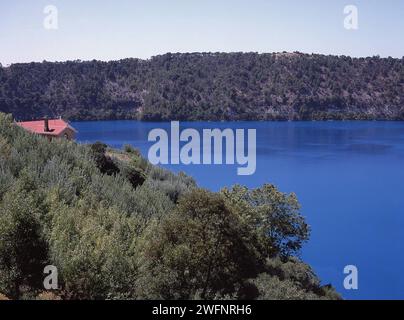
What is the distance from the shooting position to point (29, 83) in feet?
359

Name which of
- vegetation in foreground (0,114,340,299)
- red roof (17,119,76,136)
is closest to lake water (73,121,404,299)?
red roof (17,119,76,136)

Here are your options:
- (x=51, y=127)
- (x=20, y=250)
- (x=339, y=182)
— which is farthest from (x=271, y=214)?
(x=339, y=182)

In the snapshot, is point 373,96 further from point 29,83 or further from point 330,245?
point 330,245

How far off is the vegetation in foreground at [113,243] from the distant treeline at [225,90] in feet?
300

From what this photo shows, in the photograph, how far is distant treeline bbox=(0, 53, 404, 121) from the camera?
111 metres

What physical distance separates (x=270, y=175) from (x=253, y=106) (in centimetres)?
5847

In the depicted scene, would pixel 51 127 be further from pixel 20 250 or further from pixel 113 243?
Result: pixel 20 250

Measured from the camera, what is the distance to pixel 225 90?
115438 millimetres

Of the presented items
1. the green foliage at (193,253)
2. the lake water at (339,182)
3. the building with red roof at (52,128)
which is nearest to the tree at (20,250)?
the green foliage at (193,253)

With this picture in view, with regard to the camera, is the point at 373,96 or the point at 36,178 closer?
the point at 36,178

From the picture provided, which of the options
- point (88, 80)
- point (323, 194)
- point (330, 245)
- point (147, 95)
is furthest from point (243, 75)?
point (330, 245)

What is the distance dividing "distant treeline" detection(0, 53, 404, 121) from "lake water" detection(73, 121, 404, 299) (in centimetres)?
784

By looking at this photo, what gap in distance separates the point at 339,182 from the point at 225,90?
6609cm

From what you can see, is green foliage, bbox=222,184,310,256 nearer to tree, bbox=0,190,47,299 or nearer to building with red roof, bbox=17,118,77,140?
tree, bbox=0,190,47,299
